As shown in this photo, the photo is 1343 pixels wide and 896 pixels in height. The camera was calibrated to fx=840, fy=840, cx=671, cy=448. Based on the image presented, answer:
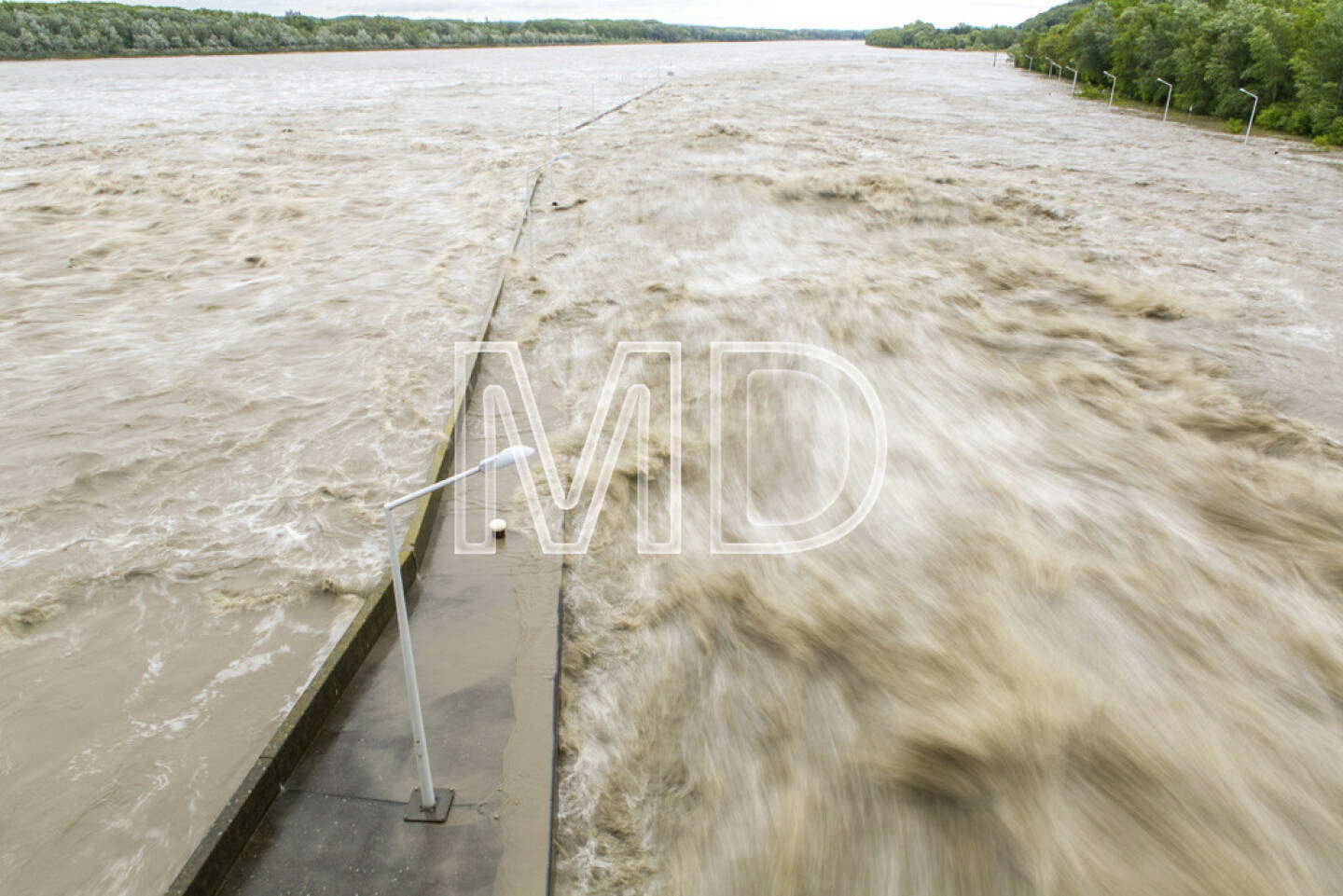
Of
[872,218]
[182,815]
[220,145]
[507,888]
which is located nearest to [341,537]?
[182,815]

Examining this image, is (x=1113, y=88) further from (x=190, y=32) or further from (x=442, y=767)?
(x=190, y=32)

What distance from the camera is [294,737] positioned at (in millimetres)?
6090

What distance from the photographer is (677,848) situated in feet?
19.7

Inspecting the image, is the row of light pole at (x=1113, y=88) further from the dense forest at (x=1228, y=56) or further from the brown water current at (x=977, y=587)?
the brown water current at (x=977, y=587)

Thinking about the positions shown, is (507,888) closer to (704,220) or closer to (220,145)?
(704,220)

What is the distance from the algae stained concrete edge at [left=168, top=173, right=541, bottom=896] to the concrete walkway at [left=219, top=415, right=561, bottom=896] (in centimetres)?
10

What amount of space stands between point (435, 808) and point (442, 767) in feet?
1.34

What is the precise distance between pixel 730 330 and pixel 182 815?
11622mm

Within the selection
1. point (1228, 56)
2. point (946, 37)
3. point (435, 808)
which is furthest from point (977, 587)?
point (946, 37)

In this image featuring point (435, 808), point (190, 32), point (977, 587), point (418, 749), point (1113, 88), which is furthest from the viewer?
point (190, 32)

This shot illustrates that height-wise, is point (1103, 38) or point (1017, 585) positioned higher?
point (1103, 38)

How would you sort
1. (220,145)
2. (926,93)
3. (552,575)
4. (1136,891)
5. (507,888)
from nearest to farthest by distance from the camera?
(507,888)
(1136,891)
(552,575)
(220,145)
(926,93)

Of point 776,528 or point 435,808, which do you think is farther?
point 776,528

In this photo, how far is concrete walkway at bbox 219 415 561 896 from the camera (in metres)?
5.39
